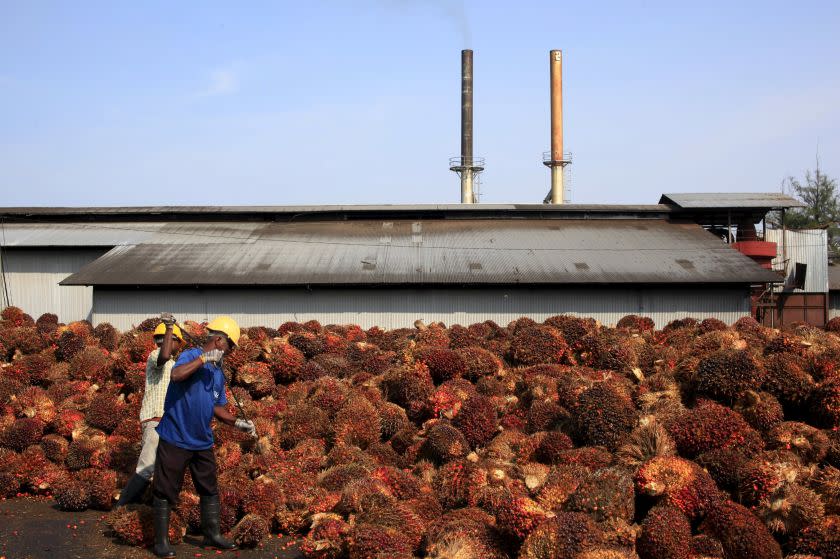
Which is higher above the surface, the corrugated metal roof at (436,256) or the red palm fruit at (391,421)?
the corrugated metal roof at (436,256)

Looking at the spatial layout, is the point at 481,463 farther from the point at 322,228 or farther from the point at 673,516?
the point at 322,228

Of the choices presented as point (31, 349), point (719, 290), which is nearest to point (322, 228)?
point (719, 290)

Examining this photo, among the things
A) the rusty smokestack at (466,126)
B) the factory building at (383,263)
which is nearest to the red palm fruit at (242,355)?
the factory building at (383,263)

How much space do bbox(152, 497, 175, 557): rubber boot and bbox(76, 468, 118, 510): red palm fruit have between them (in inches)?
91.9

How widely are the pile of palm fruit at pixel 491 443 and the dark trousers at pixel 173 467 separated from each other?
2.75ft

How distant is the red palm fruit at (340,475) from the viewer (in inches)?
401

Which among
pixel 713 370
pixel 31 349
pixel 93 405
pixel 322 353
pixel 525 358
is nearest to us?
pixel 713 370

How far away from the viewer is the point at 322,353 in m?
16.2

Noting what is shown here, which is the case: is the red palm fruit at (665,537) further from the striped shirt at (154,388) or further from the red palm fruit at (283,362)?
the red palm fruit at (283,362)

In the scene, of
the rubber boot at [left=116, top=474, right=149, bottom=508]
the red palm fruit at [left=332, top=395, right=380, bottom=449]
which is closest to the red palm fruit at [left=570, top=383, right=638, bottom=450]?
the red palm fruit at [left=332, top=395, right=380, bottom=449]

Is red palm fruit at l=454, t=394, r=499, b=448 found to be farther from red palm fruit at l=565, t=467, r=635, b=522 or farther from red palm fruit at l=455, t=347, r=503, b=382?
red palm fruit at l=565, t=467, r=635, b=522

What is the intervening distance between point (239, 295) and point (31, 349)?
12.9 meters

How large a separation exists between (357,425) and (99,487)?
12.2ft

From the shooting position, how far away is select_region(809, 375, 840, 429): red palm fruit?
9992 millimetres
